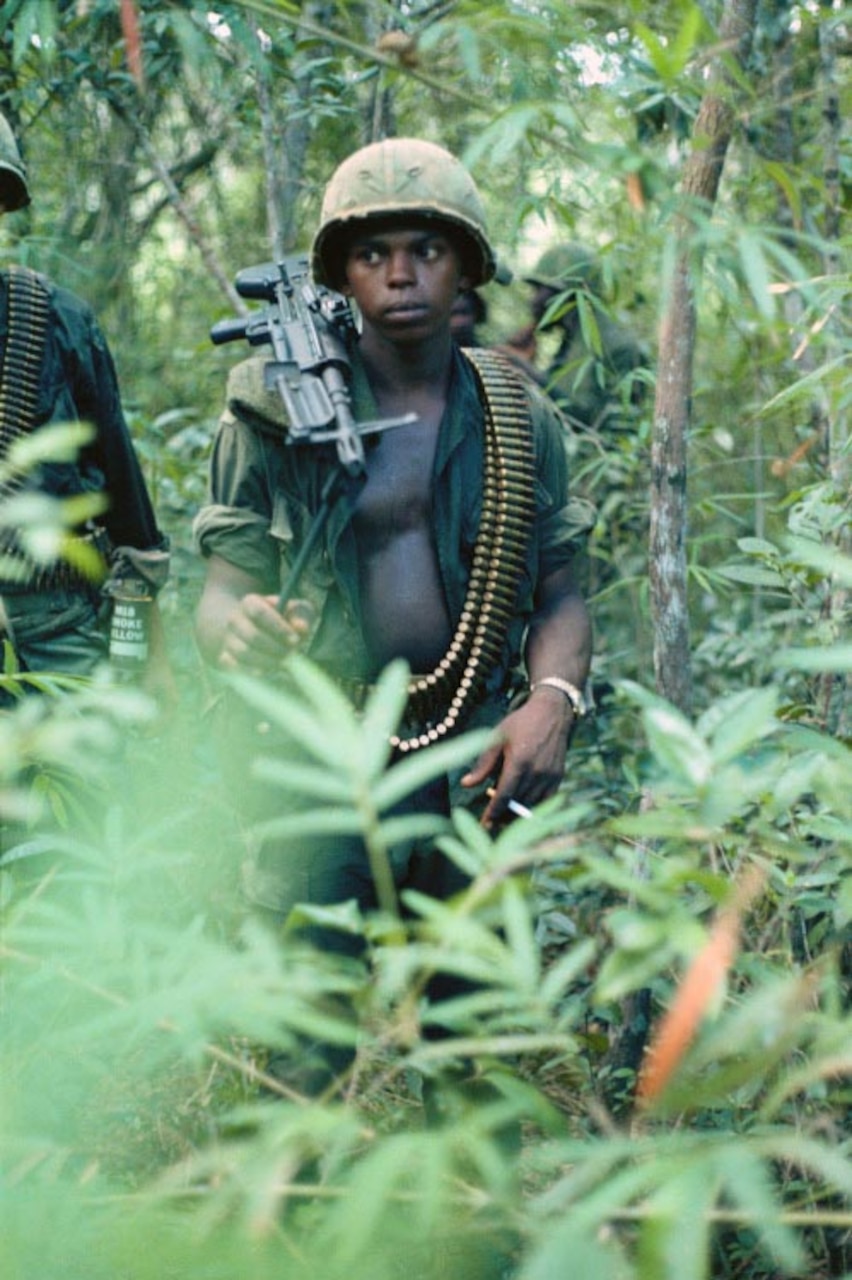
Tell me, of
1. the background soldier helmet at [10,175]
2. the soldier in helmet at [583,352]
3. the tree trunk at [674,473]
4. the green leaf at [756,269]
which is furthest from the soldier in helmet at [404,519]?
the soldier in helmet at [583,352]

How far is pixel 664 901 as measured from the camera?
Answer: 1.40 meters

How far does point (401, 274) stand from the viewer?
295cm

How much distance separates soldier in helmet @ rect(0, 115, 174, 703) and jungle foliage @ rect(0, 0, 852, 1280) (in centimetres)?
30

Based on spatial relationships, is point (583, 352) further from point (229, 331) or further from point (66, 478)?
point (229, 331)

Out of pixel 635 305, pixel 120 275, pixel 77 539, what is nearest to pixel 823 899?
pixel 77 539

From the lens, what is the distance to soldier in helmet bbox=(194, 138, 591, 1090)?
2.96 m

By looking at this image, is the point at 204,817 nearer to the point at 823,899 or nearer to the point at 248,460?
the point at 248,460

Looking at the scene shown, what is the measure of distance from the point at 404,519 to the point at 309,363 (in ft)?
1.26

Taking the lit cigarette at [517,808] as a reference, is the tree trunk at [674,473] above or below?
above

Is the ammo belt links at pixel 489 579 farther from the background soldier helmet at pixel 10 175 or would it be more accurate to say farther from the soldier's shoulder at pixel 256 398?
the background soldier helmet at pixel 10 175

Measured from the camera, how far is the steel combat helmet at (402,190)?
2912 millimetres

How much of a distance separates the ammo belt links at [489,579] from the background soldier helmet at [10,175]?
1.30 m

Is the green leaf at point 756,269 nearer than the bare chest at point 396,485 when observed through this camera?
Yes

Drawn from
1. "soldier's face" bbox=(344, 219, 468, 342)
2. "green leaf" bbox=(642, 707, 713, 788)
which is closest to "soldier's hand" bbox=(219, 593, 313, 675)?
"soldier's face" bbox=(344, 219, 468, 342)
